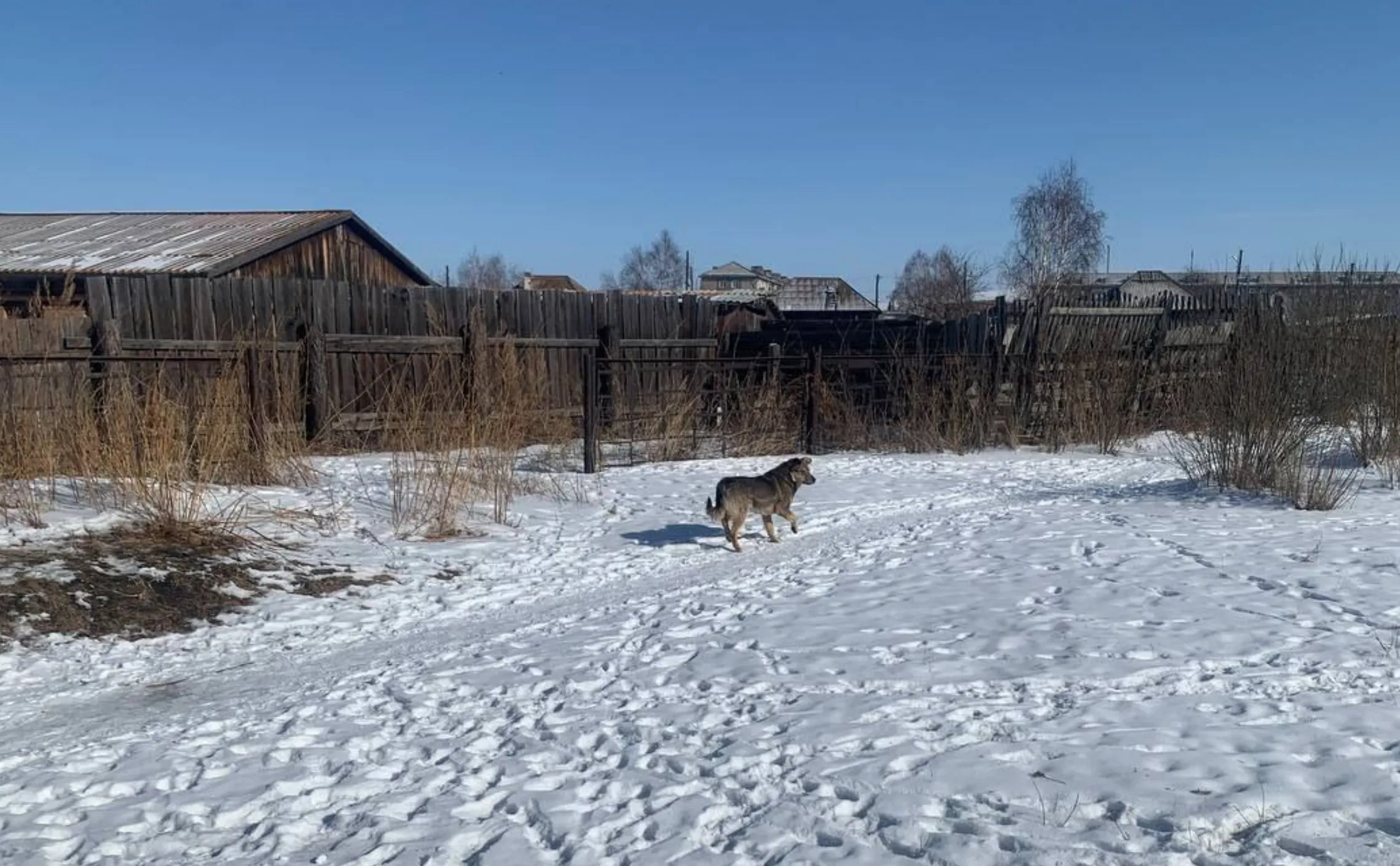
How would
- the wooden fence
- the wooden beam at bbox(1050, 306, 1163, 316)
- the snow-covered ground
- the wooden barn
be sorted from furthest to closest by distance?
the wooden barn
the wooden beam at bbox(1050, 306, 1163, 316)
the wooden fence
the snow-covered ground

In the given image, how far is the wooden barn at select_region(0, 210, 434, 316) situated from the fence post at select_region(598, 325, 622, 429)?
4.48 meters

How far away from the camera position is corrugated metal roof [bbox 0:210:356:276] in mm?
19578

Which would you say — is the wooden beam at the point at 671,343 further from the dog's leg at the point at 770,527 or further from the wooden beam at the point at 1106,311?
the dog's leg at the point at 770,527

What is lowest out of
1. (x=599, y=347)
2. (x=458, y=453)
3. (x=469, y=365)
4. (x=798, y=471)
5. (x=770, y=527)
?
(x=770, y=527)

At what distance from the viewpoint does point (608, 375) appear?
56.9 ft

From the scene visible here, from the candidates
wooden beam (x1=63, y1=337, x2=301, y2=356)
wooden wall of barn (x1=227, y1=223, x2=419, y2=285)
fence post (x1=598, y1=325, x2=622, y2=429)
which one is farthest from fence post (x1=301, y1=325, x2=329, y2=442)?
wooden wall of barn (x1=227, y1=223, x2=419, y2=285)

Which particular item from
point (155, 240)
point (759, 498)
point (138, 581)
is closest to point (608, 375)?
point (759, 498)

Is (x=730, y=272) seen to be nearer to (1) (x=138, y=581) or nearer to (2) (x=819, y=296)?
(2) (x=819, y=296)

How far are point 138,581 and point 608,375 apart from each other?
10.2 meters

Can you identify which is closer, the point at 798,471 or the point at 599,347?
the point at 798,471

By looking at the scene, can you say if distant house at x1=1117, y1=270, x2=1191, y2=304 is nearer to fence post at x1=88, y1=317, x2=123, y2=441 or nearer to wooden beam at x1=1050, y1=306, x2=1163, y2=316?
wooden beam at x1=1050, y1=306, x2=1163, y2=316

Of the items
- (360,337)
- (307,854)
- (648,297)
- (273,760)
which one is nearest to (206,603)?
(273,760)

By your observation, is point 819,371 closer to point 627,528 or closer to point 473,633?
point 627,528

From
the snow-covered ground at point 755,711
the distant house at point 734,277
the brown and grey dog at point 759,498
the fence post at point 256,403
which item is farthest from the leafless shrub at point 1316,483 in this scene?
the distant house at point 734,277
